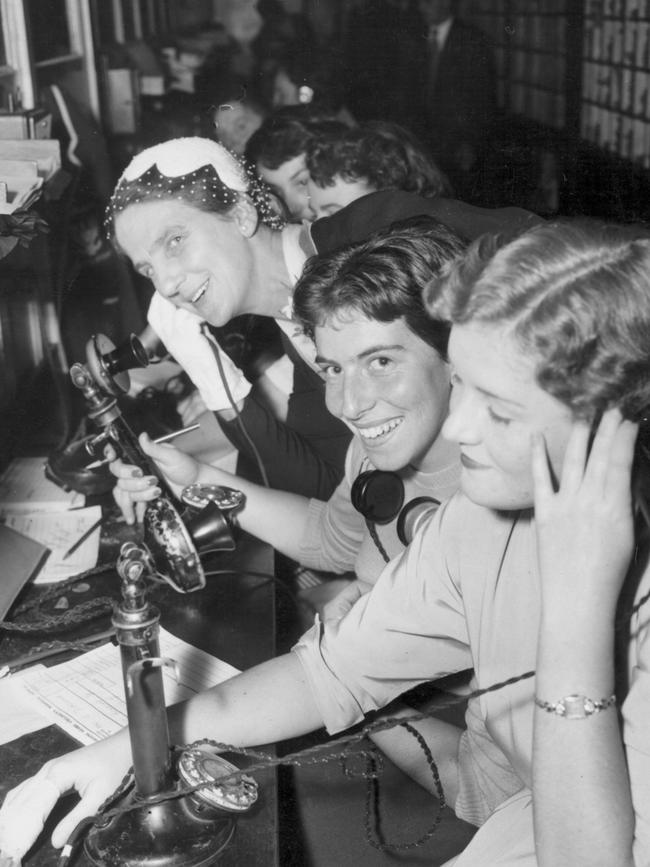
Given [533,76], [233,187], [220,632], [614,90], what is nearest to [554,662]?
[220,632]

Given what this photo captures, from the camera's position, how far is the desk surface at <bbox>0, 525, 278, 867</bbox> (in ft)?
3.15

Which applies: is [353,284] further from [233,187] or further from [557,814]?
[557,814]

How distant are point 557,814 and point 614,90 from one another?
4916 mm

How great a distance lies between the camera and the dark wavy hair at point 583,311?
0.88 m

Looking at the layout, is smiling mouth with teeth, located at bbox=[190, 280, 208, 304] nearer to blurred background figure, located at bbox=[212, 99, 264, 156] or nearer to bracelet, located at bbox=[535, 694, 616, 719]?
bracelet, located at bbox=[535, 694, 616, 719]

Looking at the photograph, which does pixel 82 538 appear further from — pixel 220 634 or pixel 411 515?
pixel 411 515

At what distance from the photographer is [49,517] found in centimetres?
192

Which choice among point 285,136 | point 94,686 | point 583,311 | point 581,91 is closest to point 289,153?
point 285,136

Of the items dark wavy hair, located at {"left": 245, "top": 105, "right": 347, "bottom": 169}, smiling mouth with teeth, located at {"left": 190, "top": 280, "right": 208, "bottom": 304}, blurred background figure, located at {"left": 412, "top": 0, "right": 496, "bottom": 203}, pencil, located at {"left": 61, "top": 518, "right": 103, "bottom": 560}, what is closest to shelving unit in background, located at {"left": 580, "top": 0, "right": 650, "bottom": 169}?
blurred background figure, located at {"left": 412, "top": 0, "right": 496, "bottom": 203}

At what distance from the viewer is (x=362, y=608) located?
122 cm

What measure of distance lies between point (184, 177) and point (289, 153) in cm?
101

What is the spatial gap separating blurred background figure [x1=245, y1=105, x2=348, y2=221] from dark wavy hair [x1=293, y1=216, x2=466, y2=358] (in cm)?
131

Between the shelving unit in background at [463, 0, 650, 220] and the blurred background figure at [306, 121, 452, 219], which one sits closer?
the blurred background figure at [306, 121, 452, 219]

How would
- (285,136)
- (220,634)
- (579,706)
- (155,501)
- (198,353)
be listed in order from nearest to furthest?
(579,706), (220,634), (155,501), (198,353), (285,136)
